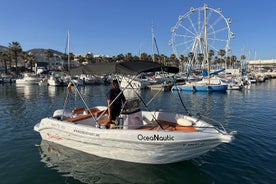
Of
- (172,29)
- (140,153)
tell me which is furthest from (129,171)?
(172,29)

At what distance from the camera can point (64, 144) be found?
26.1 feet

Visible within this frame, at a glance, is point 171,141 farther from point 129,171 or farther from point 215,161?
point 215,161

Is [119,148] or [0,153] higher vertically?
[119,148]

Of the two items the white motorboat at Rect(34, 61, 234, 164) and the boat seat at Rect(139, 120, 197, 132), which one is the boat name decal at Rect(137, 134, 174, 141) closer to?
the white motorboat at Rect(34, 61, 234, 164)

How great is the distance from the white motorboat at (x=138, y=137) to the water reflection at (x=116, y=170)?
0.73 ft

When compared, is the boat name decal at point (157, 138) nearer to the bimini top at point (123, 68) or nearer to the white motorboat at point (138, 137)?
the white motorboat at point (138, 137)

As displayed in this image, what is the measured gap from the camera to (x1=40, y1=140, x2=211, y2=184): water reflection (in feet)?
20.0

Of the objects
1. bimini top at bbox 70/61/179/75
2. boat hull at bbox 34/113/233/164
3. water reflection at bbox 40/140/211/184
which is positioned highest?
bimini top at bbox 70/61/179/75

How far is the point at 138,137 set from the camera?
6.10 meters

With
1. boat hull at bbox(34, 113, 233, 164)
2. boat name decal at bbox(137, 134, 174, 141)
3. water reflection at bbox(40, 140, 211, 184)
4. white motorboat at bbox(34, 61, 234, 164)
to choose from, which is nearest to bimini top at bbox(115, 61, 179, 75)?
white motorboat at bbox(34, 61, 234, 164)

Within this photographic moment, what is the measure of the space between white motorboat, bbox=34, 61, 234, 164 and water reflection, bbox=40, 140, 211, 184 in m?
0.22

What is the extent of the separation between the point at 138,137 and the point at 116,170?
1325mm

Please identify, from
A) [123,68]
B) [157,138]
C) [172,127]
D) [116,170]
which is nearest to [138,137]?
[157,138]

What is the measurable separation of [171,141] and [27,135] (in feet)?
25.6
